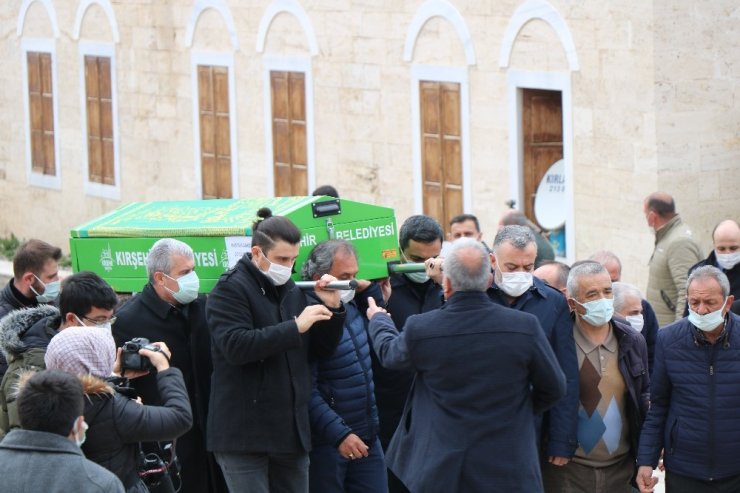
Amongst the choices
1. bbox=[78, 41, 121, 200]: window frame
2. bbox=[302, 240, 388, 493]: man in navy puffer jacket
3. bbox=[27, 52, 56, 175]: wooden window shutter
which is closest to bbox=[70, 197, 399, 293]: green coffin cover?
bbox=[302, 240, 388, 493]: man in navy puffer jacket

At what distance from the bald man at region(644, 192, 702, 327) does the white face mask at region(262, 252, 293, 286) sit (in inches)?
186

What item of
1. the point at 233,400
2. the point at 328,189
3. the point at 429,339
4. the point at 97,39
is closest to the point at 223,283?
the point at 233,400

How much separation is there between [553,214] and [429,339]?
812 cm

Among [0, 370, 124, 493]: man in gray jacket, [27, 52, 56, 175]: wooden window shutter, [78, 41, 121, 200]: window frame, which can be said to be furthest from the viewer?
[27, 52, 56, 175]: wooden window shutter

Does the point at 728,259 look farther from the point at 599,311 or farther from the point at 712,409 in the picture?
the point at 712,409

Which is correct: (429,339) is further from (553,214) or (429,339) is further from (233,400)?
(553,214)

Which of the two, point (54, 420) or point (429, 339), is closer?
point (54, 420)

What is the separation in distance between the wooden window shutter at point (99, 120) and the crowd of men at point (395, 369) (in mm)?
12980

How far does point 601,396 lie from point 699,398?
463 millimetres

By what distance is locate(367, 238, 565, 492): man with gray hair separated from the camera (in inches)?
254

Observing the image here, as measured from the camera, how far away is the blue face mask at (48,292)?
828 centimetres

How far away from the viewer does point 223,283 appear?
7.23 meters

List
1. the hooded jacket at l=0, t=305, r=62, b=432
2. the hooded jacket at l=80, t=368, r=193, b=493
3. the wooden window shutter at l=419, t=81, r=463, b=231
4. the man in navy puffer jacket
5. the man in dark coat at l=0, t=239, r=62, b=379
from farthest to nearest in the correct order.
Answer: the wooden window shutter at l=419, t=81, r=463, b=231 → the man in dark coat at l=0, t=239, r=62, b=379 → the man in navy puffer jacket → the hooded jacket at l=0, t=305, r=62, b=432 → the hooded jacket at l=80, t=368, r=193, b=493

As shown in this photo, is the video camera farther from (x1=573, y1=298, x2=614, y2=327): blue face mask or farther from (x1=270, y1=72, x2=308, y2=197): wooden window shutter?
(x1=270, y1=72, x2=308, y2=197): wooden window shutter
